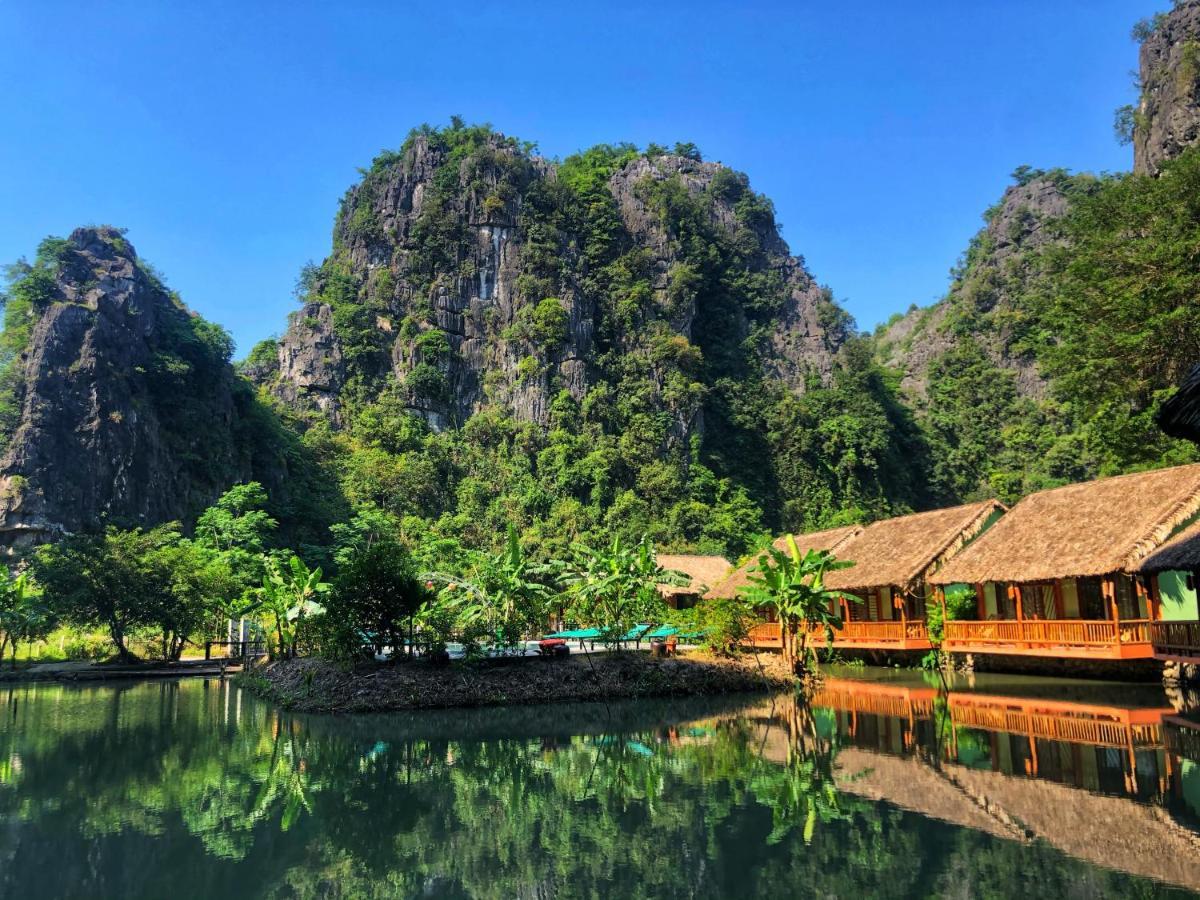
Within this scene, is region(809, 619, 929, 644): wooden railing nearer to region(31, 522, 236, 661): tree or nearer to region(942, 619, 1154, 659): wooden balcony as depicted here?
region(942, 619, 1154, 659): wooden balcony

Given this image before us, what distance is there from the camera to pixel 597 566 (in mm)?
23859

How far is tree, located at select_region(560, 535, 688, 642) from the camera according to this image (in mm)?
22016

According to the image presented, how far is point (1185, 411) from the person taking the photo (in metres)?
7.95

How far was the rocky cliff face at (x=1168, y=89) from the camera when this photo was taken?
33.4 metres

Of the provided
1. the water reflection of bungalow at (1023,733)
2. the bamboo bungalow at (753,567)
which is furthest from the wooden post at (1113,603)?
the bamboo bungalow at (753,567)

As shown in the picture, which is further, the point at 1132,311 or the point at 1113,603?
the point at 1132,311

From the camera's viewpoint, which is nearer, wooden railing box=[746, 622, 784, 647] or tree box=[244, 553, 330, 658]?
tree box=[244, 553, 330, 658]

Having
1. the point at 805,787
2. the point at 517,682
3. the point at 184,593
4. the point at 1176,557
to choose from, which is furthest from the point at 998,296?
the point at 805,787

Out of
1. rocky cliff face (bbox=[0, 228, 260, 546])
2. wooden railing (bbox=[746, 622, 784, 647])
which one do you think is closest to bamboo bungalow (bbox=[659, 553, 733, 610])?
wooden railing (bbox=[746, 622, 784, 647])

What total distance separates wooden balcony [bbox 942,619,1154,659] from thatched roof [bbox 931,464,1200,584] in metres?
1.26

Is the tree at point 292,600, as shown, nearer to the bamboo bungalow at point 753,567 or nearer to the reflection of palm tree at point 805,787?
the bamboo bungalow at point 753,567

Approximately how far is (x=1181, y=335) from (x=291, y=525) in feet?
151

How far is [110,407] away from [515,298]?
99.9 feet

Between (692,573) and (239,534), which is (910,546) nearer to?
(692,573)
